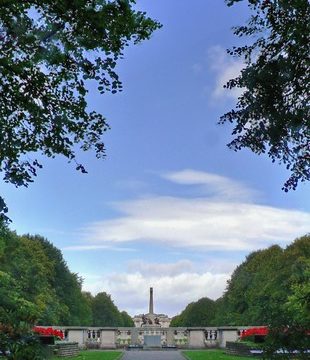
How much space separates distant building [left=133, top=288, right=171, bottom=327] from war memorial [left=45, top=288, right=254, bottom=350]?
6143 millimetres

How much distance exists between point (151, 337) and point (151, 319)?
3333 centimetres

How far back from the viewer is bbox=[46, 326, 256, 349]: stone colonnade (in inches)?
1852

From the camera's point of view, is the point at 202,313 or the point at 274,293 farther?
the point at 202,313

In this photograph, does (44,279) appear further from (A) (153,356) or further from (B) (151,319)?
(B) (151,319)

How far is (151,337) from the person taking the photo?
59344mm

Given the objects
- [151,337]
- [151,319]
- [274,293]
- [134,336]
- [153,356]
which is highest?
[274,293]

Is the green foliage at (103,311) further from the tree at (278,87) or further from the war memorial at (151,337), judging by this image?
the tree at (278,87)

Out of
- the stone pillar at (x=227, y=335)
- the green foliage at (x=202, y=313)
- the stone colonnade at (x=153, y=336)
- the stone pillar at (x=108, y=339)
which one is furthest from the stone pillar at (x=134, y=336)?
the green foliage at (x=202, y=313)

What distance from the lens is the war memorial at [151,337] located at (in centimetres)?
4705

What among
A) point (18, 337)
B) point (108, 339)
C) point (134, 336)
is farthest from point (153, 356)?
point (18, 337)

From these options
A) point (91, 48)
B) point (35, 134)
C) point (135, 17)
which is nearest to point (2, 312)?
point (35, 134)

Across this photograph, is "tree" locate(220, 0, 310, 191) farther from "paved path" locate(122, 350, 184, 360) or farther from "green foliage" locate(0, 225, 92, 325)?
"green foliage" locate(0, 225, 92, 325)

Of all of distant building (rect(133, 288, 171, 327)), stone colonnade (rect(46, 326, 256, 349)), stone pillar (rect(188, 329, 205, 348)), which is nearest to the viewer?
stone colonnade (rect(46, 326, 256, 349))

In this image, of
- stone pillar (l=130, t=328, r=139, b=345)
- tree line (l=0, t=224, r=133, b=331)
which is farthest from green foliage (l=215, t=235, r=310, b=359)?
tree line (l=0, t=224, r=133, b=331)
